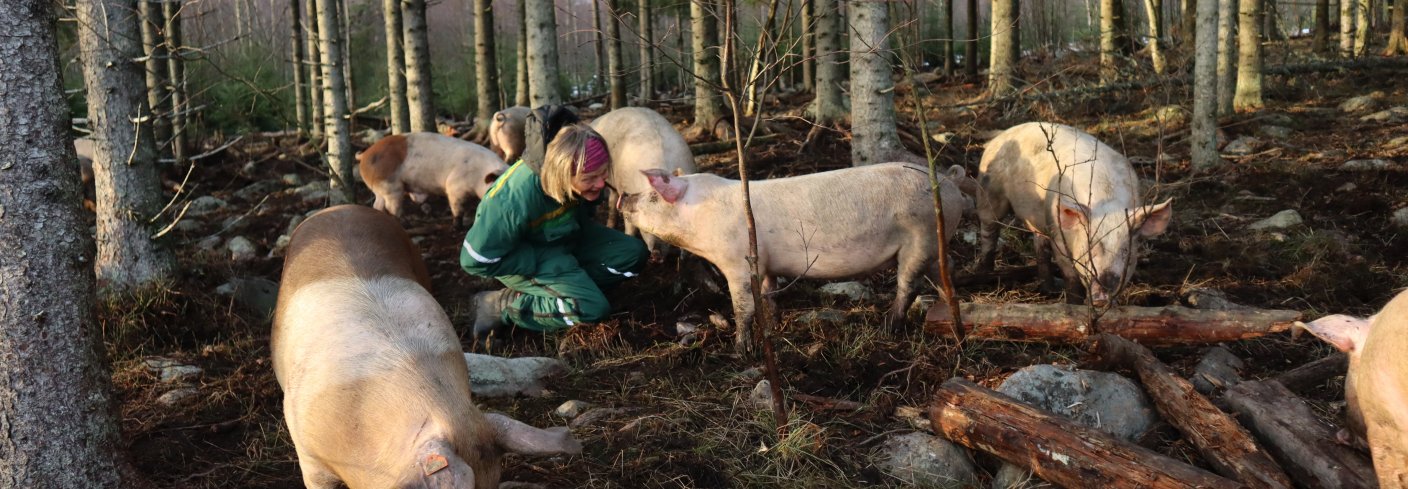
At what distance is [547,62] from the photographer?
845cm

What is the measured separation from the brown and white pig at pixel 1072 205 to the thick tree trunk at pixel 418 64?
6.45 metres

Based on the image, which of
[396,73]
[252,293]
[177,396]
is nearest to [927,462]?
[177,396]

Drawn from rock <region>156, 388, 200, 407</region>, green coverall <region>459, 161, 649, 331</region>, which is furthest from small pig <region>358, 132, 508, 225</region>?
rock <region>156, 388, 200, 407</region>

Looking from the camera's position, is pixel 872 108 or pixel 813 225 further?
pixel 872 108

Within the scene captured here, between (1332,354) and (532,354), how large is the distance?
145 inches

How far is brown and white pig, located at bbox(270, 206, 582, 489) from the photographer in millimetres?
2982

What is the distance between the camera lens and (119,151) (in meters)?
5.79

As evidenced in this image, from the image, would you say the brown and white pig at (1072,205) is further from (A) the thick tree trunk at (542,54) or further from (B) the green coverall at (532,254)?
(A) the thick tree trunk at (542,54)

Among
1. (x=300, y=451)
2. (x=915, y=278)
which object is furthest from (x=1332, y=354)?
(x=300, y=451)

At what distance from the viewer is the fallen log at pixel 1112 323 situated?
423 centimetres

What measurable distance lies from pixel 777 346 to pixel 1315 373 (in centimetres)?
223

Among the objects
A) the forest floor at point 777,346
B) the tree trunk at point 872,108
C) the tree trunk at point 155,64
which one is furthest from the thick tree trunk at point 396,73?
the tree trunk at point 872,108

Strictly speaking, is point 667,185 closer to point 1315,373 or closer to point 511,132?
point 1315,373

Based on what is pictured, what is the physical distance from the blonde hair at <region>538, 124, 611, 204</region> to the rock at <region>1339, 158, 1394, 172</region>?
5.95 metres
